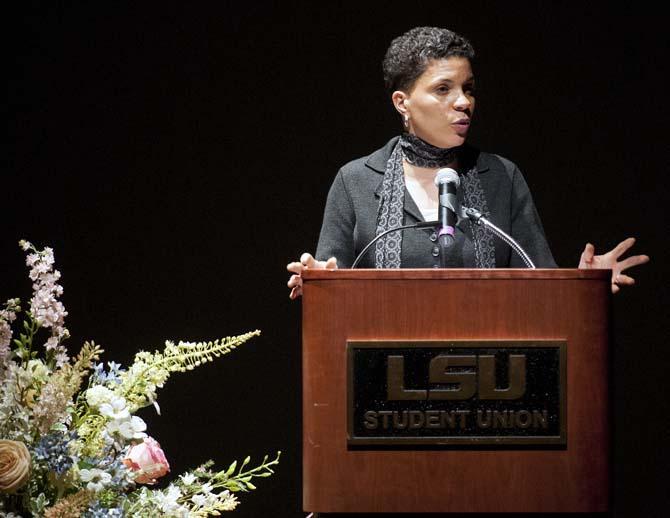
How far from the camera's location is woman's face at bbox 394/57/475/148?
94.1 inches

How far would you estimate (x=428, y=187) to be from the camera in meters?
2.43

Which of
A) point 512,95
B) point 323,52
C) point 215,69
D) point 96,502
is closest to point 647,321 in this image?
point 512,95

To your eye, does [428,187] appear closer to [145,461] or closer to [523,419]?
[523,419]

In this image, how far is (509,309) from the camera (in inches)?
68.4

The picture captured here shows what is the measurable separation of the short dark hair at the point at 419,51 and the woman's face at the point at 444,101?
16 mm

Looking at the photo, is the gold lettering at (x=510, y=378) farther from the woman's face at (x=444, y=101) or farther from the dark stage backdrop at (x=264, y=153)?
the dark stage backdrop at (x=264, y=153)

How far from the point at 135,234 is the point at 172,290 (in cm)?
20

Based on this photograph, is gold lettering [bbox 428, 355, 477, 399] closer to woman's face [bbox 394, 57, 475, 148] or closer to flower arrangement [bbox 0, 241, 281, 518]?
flower arrangement [bbox 0, 241, 281, 518]

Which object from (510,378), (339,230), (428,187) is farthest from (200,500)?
(428,187)

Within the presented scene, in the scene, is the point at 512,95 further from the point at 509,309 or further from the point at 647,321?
the point at 509,309

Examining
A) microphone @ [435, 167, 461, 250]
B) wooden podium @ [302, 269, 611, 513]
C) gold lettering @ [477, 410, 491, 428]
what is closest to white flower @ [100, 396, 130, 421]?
wooden podium @ [302, 269, 611, 513]

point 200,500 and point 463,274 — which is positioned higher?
point 463,274

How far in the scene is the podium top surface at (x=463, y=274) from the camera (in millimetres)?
1734

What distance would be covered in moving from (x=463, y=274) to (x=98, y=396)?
611mm
